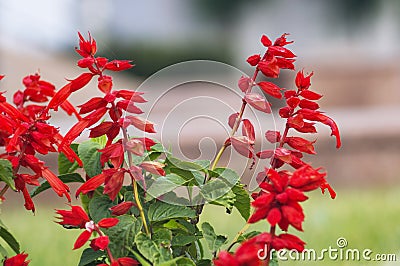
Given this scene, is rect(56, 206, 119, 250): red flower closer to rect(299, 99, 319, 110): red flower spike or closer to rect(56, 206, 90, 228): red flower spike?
rect(56, 206, 90, 228): red flower spike

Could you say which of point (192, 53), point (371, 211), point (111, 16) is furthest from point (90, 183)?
point (111, 16)

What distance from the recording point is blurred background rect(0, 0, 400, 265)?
12.8 feet

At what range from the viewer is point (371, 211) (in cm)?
426

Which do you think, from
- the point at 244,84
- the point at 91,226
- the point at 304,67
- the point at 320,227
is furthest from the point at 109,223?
the point at 304,67

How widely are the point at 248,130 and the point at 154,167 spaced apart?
0.18 meters

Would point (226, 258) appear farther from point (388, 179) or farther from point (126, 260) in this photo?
point (388, 179)

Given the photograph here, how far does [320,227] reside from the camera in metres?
3.84

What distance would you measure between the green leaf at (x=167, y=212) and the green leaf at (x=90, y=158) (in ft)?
0.55

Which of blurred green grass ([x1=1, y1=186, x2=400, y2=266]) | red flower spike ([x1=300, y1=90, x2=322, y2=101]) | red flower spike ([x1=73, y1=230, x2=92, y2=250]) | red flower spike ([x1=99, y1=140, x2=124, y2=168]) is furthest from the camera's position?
blurred green grass ([x1=1, y1=186, x2=400, y2=266])

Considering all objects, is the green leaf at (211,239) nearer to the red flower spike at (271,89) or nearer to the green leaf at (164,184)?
the green leaf at (164,184)

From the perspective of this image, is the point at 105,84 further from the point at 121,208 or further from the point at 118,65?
the point at 121,208

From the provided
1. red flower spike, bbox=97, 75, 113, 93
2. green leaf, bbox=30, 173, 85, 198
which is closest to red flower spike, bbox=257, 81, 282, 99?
red flower spike, bbox=97, 75, 113, 93

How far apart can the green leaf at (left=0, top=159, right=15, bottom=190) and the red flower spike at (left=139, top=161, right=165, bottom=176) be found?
0.73 feet

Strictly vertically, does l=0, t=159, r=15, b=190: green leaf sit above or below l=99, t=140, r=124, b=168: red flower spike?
below
